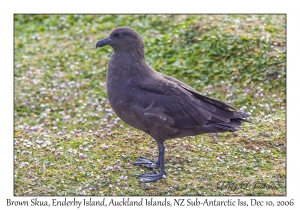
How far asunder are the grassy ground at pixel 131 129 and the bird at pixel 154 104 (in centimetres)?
61

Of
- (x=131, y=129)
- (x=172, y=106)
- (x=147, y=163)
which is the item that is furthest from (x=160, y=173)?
(x=131, y=129)

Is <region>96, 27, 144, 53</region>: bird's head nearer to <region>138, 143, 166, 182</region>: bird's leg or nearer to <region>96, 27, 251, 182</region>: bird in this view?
<region>96, 27, 251, 182</region>: bird

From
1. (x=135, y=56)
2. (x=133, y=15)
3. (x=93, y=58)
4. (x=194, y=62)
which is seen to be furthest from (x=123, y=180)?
(x=133, y=15)

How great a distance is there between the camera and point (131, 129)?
877 cm

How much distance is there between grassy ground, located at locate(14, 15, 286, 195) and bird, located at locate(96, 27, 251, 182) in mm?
611

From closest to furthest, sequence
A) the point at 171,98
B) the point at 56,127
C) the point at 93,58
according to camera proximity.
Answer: the point at 171,98
the point at 56,127
the point at 93,58

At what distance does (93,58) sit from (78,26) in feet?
5.43

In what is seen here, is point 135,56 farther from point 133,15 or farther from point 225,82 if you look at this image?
point 133,15

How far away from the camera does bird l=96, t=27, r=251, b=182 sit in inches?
262

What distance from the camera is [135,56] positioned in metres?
7.04

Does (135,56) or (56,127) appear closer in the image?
Answer: (135,56)

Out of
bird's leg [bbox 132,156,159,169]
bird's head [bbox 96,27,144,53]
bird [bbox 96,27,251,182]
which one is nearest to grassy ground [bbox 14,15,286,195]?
bird's leg [bbox 132,156,159,169]

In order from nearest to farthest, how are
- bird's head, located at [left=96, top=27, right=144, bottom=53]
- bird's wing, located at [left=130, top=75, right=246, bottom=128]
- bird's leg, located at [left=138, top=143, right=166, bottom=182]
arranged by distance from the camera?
bird's wing, located at [left=130, top=75, right=246, bottom=128] < bird's leg, located at [left=138, top=143, right=166, bottom=182] < bird's head, located at [left=96, top=27, right=144, bottom=53]

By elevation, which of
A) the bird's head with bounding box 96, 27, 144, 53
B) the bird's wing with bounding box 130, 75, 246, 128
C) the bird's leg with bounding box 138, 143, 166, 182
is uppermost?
the bird's head with bounding box 96, 27, 144, 53
